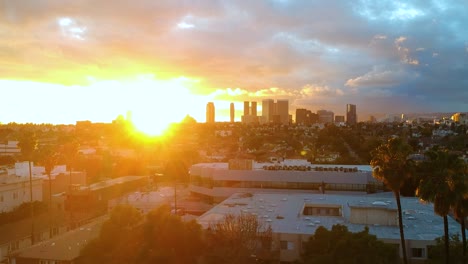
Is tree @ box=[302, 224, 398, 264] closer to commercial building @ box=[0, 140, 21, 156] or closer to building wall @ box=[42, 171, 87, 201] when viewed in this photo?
building wall @ box=[42, 171, 87, 201]

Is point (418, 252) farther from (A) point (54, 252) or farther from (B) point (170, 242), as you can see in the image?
(A) point (54, 252)

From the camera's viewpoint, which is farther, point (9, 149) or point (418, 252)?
point (9, 149)

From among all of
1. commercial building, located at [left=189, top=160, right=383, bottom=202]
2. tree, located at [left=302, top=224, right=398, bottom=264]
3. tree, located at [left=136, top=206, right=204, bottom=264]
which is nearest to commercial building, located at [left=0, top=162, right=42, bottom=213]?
commercial building, located at [left=189, top=160, right=383, bottom=202]

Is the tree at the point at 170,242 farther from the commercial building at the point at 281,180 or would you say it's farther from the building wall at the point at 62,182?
the building wall at the point at 62,182

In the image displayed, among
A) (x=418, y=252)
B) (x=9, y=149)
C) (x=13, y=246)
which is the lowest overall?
(x=13, y=246)

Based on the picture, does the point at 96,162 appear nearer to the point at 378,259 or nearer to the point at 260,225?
the point at 260,225

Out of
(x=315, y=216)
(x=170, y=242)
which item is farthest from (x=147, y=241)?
(x=315, y=216)

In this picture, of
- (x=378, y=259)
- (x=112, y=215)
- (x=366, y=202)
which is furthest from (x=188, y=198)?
(x=378, y=259)
